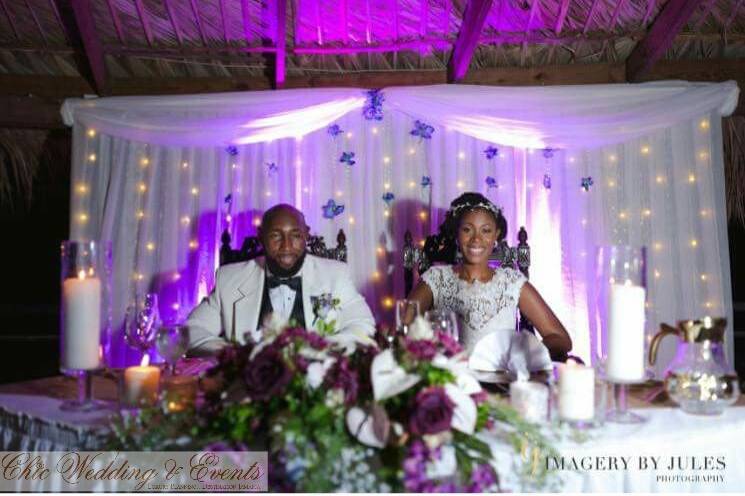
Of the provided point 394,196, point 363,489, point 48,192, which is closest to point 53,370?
point 48,192

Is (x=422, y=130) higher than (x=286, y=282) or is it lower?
higher

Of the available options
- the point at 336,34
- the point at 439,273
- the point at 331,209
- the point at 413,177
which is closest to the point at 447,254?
the point at 439,273

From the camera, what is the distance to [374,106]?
205 inches

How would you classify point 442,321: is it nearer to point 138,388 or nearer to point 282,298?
point 138,388

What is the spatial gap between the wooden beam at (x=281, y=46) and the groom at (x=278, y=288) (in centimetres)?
145

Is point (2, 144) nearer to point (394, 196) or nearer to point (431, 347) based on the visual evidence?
point (394, 196)

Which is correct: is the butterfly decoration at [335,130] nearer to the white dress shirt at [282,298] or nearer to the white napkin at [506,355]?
the white dress shirt at [282,298]

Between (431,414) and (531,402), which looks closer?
(431,414)

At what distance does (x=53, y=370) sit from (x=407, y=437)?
5.49 metres

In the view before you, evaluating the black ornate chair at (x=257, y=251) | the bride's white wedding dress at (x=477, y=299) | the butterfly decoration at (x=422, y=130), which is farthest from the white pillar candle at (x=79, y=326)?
the butterfly decoration at (x=422, y=130)

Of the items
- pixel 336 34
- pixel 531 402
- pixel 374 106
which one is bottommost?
pixel 531 402

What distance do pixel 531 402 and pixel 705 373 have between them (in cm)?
58

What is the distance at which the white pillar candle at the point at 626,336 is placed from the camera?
6.63 feet

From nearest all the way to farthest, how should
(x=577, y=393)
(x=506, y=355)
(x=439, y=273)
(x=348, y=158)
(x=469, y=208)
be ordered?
(x=577, y=393) < (x=506, y=355) < (x=469, y=208) < (x=439, y=273) < (x=348, y=158)
